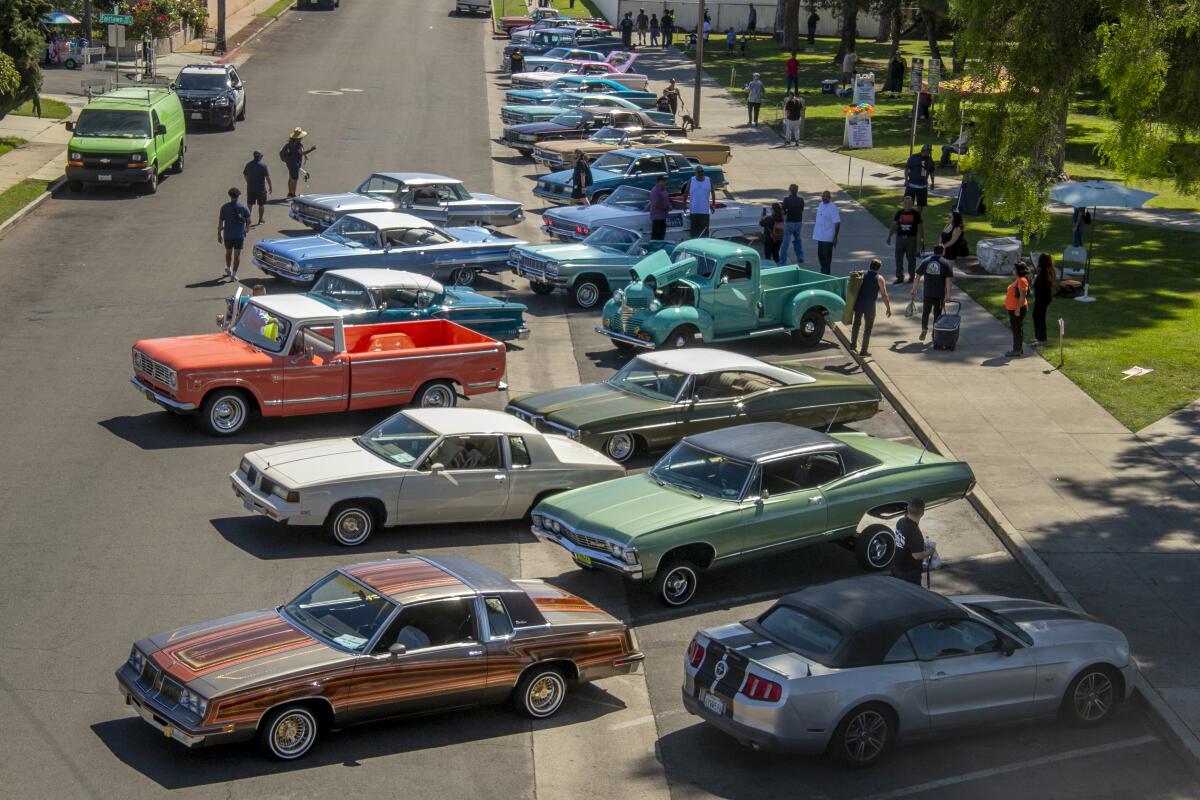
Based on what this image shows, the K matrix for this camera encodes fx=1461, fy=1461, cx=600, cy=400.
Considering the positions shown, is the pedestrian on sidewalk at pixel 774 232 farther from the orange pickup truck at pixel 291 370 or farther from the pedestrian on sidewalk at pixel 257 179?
the pedestrian on sidewalk at pixel 257 179

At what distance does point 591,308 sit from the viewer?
26297mm

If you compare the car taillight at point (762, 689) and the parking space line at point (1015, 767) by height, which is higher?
the car taillight at point (762, 689)

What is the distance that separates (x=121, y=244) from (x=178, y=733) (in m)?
20.6

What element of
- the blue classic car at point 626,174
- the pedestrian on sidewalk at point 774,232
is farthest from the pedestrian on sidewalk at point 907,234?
the blue classic car at point 626,174

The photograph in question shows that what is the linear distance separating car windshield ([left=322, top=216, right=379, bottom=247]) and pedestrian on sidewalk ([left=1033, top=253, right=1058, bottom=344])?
442 inches

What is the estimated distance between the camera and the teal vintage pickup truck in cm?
2289

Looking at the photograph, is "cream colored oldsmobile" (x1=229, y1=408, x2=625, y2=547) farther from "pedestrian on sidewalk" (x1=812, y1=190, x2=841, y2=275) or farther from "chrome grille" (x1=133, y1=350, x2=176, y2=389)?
"pedestrian on sidewalk" (x1=812, y1=190, x2=841, y2=275)

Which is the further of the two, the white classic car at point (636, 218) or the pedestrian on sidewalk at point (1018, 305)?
the white classic car at point (636, 218)

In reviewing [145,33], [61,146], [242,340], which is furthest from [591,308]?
[145,33]

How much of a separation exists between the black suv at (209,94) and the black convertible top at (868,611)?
3358cm

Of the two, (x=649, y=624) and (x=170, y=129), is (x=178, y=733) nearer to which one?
(x=649, y=624)

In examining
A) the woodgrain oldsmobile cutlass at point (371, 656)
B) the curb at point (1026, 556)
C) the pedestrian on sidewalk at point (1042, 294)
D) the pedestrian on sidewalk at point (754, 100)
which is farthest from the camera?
the pedestrian on sidewalk at point (754, 100)

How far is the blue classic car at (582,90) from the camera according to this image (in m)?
46.7

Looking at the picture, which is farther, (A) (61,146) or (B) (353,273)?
(A) (61,146)
